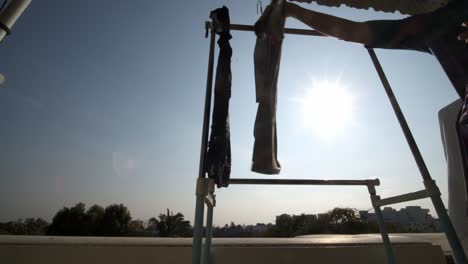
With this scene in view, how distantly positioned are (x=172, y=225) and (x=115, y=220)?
6.52 metres

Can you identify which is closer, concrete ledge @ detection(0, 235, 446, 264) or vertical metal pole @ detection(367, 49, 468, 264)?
vertical metal pole @ detection(367, 49, 468, 264)

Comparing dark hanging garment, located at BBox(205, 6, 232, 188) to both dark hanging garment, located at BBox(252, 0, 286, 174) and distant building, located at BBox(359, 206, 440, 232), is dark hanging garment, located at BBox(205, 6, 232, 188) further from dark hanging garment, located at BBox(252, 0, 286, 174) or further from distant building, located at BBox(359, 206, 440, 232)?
distant building, located at BBox(359, 206, 440, 232)

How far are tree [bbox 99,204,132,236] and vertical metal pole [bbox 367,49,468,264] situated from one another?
1176 inches

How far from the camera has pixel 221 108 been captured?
135cm

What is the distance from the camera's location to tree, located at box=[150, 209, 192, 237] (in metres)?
26.5

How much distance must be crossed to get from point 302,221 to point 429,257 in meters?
29.2

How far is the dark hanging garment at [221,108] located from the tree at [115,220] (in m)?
29.4

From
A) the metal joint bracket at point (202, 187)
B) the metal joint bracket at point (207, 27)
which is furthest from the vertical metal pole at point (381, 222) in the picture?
the metal joint bracket at point (207, 27)

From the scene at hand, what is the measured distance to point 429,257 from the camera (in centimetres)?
314

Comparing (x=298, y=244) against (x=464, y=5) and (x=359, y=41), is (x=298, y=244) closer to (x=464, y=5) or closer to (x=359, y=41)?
(x=359, y=41)

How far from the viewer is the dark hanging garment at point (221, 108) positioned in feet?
4.12

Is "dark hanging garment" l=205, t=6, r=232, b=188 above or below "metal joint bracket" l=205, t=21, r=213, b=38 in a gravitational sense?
below

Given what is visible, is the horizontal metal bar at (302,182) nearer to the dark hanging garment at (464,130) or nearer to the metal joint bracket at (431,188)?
the metal joint bracket at (431,188)

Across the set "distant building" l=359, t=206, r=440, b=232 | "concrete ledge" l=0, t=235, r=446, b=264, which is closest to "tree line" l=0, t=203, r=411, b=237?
"distant building" l=359, t=206, r=440, b=232
